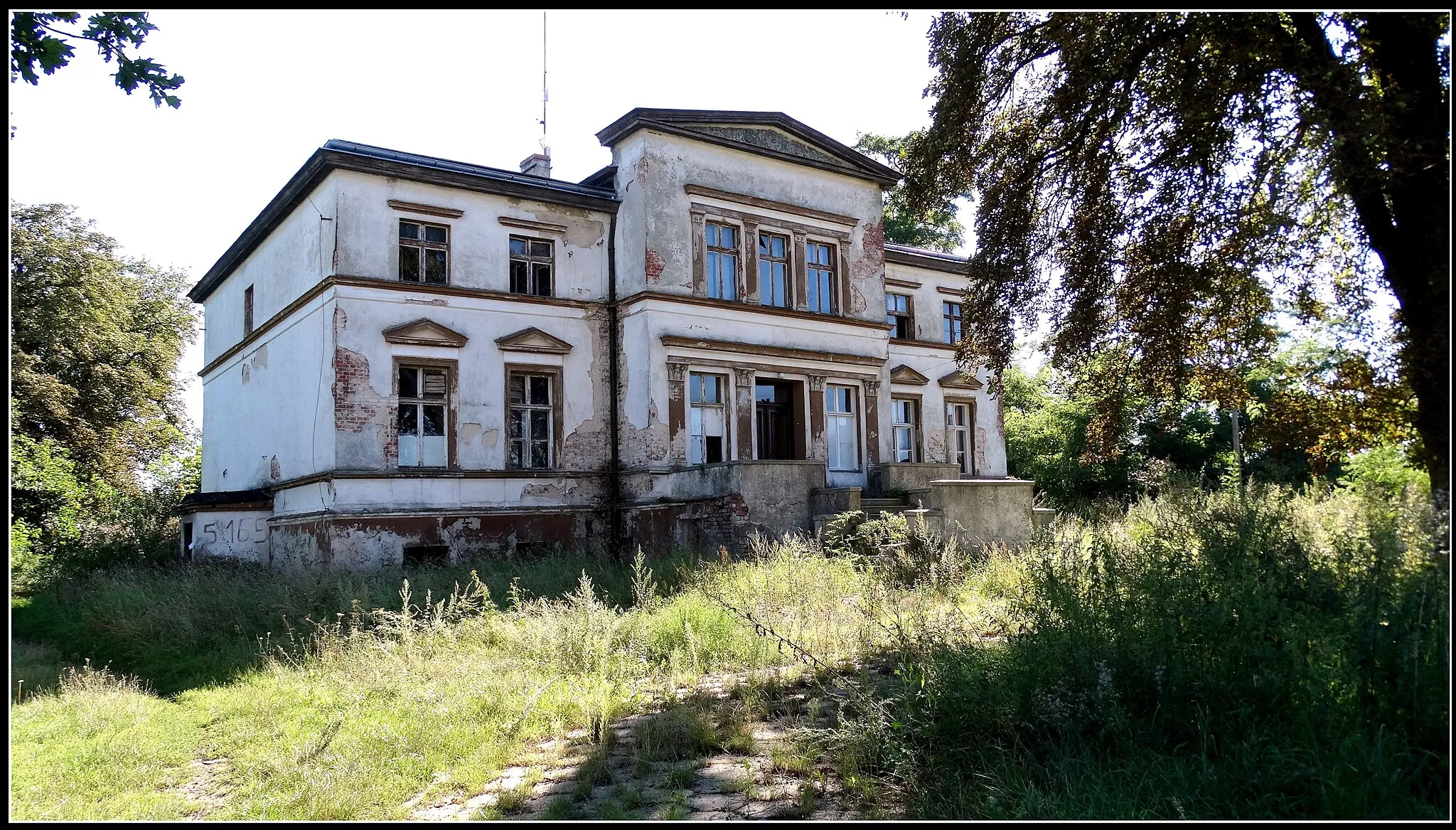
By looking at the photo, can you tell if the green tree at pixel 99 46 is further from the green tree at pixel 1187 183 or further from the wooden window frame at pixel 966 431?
the wooden window frame at pixel 966 431

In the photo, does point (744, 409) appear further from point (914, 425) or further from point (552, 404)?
point (914, 425)

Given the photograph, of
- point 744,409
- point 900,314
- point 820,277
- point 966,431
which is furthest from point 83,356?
point 966,431

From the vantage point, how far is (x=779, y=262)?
70.6 feet

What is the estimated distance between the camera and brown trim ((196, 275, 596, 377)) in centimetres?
1780

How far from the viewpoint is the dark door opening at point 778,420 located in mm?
21172

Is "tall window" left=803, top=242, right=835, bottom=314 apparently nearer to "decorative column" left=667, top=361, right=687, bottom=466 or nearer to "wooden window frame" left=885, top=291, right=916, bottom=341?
"wooden window frame" left=885, top=291, right=916, bottom=341

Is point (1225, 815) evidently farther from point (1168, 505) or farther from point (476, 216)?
point (476, 216)

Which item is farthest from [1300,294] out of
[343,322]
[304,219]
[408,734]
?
[304,219]

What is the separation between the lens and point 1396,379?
17.1 ft

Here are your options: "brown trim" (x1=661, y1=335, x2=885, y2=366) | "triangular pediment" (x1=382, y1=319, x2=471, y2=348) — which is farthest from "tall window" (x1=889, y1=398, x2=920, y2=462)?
"triangular pediment" (x1=382, y1=319, x2=471, y2=348)

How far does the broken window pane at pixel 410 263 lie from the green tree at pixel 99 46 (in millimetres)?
11647

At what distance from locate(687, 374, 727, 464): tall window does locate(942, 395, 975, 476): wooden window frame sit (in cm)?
849

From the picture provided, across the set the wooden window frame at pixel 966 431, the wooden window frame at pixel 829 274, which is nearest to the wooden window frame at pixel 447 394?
the wooden window frame at pixel 829 274

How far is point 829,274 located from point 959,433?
7064mm
